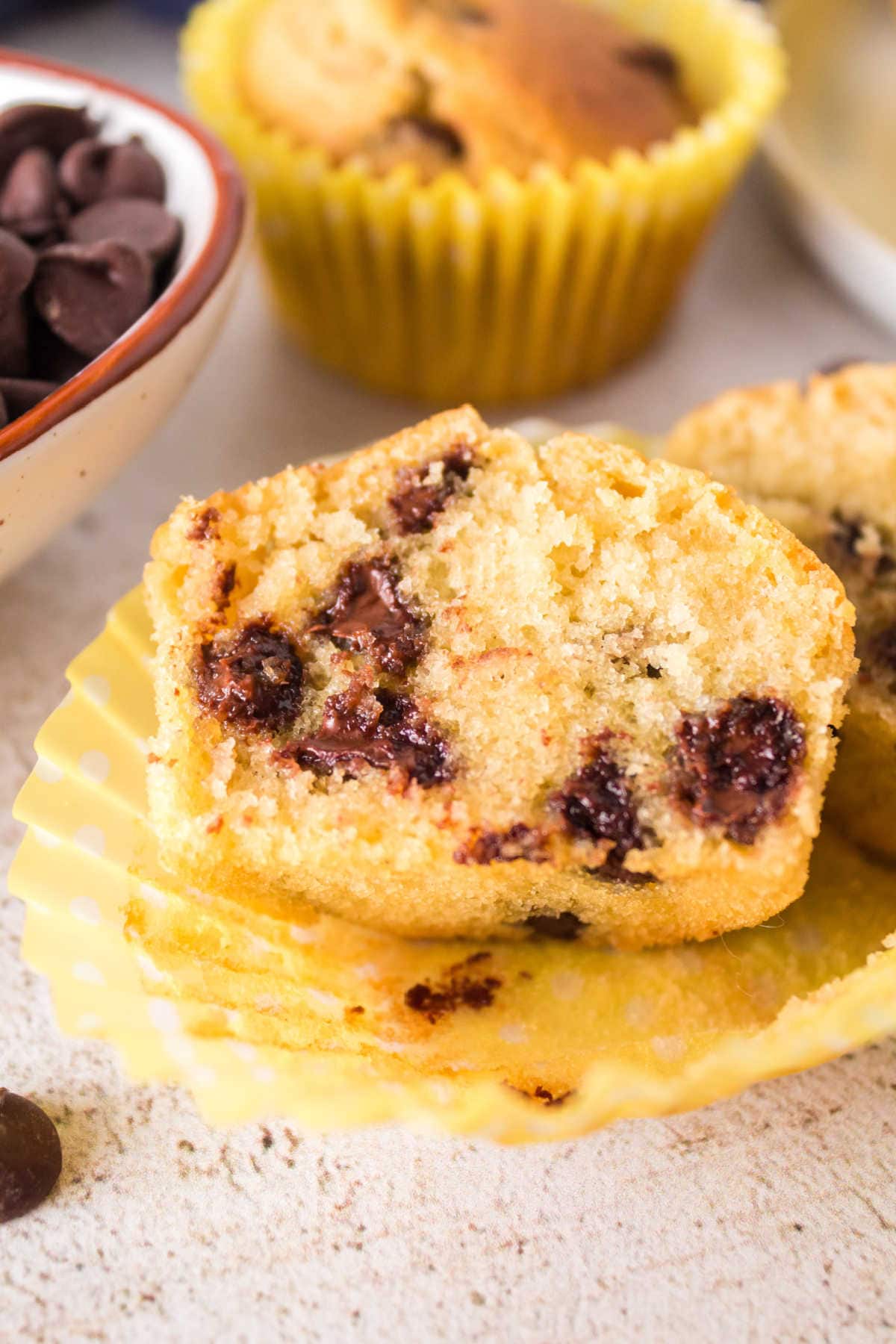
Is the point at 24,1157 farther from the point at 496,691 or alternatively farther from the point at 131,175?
the point at 131,175

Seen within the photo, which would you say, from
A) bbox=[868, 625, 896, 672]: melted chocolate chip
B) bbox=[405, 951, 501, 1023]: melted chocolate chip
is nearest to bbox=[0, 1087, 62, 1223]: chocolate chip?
bbox=[405, 951, 501, 1023]: melted chocolate chip

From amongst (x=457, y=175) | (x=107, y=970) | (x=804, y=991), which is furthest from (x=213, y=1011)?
(x=457, y=175)

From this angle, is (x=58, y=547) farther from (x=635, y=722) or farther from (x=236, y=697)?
(x=635, y=722)

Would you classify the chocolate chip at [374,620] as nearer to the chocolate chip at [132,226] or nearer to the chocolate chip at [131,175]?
the chocolate chip at [132,226]

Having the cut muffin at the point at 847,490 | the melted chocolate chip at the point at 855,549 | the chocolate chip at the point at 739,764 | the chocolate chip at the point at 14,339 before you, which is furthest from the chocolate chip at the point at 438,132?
the chocolate chip at the point at 739,764

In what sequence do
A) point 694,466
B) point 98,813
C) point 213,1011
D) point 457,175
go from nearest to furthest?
point 213,1011 → point 98,813 → point 694,466 → point 457,175

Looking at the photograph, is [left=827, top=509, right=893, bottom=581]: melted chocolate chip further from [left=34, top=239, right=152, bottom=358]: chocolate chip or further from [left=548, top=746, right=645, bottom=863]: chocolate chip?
[left=34, top=239, right=152, bottom=358]: chocolate chip
